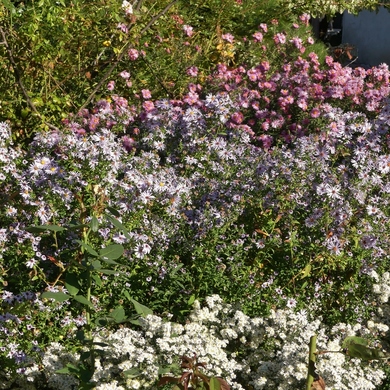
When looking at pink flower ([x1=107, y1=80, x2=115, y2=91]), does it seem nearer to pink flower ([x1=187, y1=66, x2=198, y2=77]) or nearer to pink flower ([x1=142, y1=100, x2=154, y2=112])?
pink flower ([x1=142, y1=100, x2=154, y2=112])

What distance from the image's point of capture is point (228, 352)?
11.5ft

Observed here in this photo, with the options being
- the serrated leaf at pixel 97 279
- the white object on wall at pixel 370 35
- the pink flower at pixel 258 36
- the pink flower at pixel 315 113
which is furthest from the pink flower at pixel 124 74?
the white object on wall at pixel 370 35

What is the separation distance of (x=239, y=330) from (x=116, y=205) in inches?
36.1

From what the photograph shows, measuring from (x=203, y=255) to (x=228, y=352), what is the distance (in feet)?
1.82

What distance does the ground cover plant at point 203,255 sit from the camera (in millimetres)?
3189

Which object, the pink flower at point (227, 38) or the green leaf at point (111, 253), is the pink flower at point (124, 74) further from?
the green leaf at point (111, 253)

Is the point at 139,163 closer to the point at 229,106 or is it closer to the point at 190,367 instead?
the point at 229,106

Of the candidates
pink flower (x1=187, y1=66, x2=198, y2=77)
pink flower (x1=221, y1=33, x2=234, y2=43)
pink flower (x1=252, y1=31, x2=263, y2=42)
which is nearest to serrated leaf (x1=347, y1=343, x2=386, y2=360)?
pink flower (x1=187, y1=66, x2=198, y2=77)

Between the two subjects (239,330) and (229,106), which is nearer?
(239,330)

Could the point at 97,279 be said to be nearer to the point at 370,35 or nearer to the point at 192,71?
the point at 192,71

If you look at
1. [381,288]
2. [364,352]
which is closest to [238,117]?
[381,288]

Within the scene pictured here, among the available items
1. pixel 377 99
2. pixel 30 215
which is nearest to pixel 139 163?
pixel 30 215

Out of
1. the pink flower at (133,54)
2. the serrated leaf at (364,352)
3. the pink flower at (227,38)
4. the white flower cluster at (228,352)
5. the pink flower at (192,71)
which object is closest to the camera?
the serrated leaf at (364,352)

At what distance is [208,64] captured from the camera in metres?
6.91
